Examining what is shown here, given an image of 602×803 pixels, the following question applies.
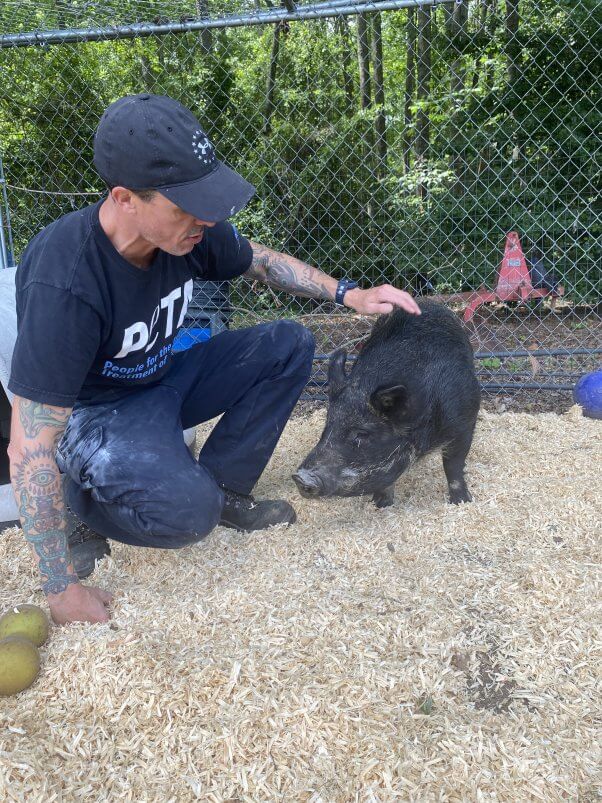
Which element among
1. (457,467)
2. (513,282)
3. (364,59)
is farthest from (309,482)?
(364,59)

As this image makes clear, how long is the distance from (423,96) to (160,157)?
6171 mm

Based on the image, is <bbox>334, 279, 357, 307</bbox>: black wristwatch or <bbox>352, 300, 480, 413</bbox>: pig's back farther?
<bbox>352, 300, 480, 413</bbox>: pig's back

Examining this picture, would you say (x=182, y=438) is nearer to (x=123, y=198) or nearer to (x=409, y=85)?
(x=123, y=198)

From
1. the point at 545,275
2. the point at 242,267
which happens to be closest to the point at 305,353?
the point at 242,267

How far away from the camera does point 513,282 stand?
645 cm

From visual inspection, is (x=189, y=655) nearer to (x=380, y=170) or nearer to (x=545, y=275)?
(x=545, y=275)

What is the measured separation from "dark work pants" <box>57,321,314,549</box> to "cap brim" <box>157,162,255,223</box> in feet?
2.92

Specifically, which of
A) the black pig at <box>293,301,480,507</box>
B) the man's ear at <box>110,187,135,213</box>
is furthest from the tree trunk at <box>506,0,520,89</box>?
the man's ear at <box>110,187,135,213</box>

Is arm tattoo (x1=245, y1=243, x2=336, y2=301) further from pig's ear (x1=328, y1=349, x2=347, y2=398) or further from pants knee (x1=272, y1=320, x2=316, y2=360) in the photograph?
pig's ear (x1=328, y1=349, x2=347, y2=398)

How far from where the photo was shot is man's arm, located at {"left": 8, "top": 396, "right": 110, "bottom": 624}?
2021 millimetres

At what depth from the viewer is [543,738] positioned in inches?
70.8

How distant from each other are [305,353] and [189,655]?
4.73 feet

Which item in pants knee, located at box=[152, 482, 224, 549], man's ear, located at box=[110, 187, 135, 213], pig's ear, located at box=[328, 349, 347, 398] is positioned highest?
man's ear, located at box=[110, 187, 135, 213]

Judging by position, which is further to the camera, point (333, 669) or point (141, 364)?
point (141, 364)
